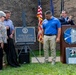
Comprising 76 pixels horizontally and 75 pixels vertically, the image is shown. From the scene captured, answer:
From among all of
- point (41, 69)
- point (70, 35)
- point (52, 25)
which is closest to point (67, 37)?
point (70, 35)

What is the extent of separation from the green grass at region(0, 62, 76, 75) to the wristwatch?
95cm

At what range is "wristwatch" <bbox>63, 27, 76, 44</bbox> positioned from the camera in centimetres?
1191

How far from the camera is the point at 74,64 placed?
452 inches

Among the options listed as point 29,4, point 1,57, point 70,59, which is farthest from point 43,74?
point 29,4

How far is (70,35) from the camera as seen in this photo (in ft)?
39.2

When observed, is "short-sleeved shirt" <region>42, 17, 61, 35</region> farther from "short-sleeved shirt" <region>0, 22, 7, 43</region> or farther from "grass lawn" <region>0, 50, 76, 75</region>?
"short-sleeved shirt" <region>0, 22, 7, 43</region>

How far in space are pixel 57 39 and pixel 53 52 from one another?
52 cm

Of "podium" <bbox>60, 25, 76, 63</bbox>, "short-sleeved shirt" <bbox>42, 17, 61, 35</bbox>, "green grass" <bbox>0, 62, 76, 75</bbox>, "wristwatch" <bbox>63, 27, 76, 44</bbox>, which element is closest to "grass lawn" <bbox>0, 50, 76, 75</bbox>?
"green grass" <bbox>0, 62, 76, 75</bbox>

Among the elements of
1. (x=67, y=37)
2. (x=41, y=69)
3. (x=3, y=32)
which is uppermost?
(x=3, y=32)

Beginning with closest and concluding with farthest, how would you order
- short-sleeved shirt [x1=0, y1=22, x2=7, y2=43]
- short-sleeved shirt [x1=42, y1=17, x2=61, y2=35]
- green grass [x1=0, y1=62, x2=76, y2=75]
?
1. green grass [x1=0, y1=62, x2=76, y2=75]
2. short-sleeved shirt [x1=0, y1=22, x2=7, y2=43]
3. short-sleeved shirt [x1=42, y1=17, x2=61, y2=35]

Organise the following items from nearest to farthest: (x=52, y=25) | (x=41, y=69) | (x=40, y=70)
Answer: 1. (x=40, y=70)
2. (x=41, y=69)
3. (x=52, y=25)

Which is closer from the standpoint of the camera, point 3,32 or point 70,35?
point 3,32

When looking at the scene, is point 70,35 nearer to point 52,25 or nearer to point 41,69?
point 52,25

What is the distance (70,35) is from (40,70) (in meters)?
2.27
